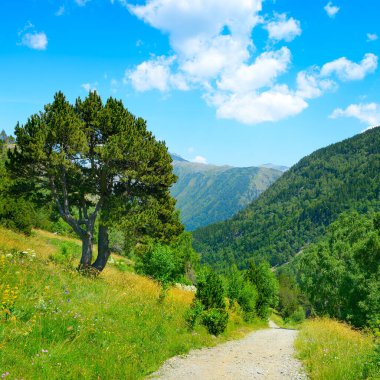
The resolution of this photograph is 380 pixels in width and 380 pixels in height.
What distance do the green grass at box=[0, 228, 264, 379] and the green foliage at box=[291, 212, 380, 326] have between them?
2628 centimetres

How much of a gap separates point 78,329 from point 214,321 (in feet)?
27.9

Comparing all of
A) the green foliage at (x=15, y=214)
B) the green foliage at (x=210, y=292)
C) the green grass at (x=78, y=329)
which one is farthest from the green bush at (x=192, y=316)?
the green foliage at (x=15, y=214)

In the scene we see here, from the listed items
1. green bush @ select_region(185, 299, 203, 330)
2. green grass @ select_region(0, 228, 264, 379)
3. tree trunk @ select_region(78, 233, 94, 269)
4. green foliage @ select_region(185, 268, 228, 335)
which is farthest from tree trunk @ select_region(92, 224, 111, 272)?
green bush @ select_region(185, 299, 203, 330)

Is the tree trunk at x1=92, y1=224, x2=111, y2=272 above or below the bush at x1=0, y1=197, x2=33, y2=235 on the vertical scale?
below

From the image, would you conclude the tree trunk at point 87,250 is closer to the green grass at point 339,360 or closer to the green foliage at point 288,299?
the green grass at point 339,360

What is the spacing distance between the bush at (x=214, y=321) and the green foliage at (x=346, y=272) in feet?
74.5

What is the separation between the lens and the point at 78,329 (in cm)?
812

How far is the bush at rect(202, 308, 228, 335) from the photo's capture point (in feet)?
49.6

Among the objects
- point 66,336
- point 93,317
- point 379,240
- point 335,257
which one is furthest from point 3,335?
point 335,257

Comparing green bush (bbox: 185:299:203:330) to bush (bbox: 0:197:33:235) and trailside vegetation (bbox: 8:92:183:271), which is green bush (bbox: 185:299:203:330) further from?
bush (bbox: 0:197:33:235)

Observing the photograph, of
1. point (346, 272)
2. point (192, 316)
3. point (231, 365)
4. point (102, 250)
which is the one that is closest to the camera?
point (231, 365)

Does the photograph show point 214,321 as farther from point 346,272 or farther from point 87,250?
point 346,272

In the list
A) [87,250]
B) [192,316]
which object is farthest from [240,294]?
[192,316]

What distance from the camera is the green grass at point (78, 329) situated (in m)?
6.45
